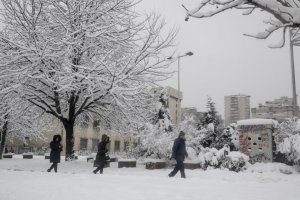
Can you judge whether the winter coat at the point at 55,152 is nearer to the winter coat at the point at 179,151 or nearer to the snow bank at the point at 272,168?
the winter coat at the point at 179,151

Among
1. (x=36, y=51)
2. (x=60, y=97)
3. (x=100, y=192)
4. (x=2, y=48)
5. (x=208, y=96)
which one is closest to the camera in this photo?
(x=100, y=192)

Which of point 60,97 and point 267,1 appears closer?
point 267,1

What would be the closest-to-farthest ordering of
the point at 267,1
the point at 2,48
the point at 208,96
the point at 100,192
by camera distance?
the point at 267,1 → the point at 100,192 → the point at 2,48 → the point at 208,96

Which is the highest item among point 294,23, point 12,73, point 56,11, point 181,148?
point 56,11

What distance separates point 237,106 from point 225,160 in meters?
162

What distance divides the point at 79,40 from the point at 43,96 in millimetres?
3648

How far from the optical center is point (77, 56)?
54.9 ft

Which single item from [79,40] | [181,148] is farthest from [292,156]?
[79,40]

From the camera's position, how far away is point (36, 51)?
49.1 ft

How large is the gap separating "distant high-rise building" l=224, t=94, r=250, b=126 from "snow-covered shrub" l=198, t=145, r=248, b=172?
15579 centimetres

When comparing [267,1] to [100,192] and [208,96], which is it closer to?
[100,192]

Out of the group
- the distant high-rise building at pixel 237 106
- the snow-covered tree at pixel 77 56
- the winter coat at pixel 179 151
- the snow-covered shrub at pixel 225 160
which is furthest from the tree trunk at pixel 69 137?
the distant high-rise building at pixel 237 106

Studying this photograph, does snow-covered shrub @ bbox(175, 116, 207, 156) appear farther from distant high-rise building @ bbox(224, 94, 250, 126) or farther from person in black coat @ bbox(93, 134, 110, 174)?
distant high-rise building @ bbox(224, 94, 250, 126)

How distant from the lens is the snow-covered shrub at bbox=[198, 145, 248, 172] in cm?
1550
